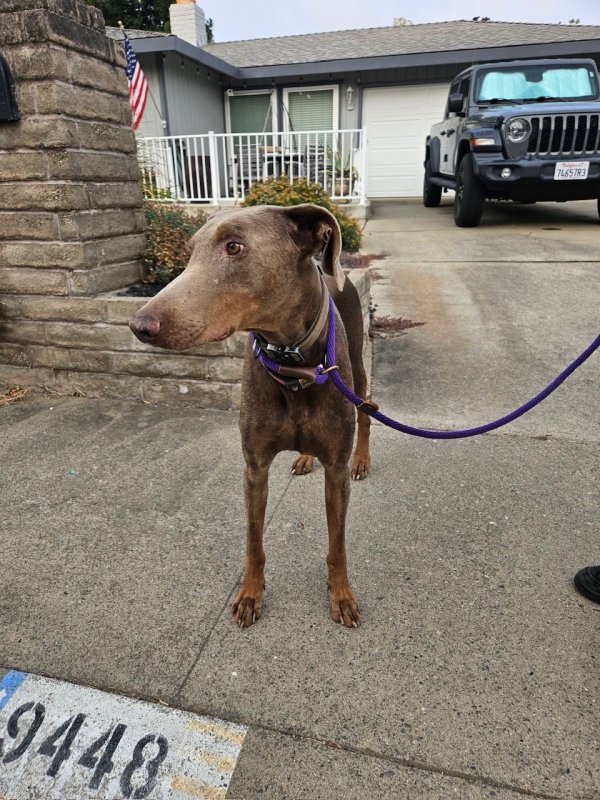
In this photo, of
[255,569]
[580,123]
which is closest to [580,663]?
[255,569]

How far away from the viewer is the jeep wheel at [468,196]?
8461 millimetres

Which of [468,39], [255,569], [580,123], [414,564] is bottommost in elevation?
[414,564]

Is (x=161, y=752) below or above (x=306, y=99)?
below

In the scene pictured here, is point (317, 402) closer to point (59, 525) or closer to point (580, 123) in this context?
point (59, 525)

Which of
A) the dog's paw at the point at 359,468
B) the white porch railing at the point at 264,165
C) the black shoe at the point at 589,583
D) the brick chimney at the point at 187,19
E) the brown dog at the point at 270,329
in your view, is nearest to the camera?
the brown dog at the point at 270,329

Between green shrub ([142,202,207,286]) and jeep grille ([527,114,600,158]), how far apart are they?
18.2 feet

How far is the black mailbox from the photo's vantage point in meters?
3.66

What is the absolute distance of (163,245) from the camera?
4.91m

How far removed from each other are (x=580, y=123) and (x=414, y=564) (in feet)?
25.8

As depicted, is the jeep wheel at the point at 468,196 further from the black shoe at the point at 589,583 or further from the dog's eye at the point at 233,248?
the dog's eye at the point at 233,248

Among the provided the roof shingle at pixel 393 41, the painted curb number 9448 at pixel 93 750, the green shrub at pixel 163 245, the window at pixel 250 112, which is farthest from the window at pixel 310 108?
the painted curb number 9448 at pixel 93 750

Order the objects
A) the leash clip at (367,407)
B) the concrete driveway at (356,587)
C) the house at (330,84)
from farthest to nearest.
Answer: the house at (330,84) → the leash clip at (367,407) → the concrete driveway at (356,587)

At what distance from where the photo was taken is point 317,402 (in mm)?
2029

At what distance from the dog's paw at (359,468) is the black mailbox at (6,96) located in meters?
3.35
